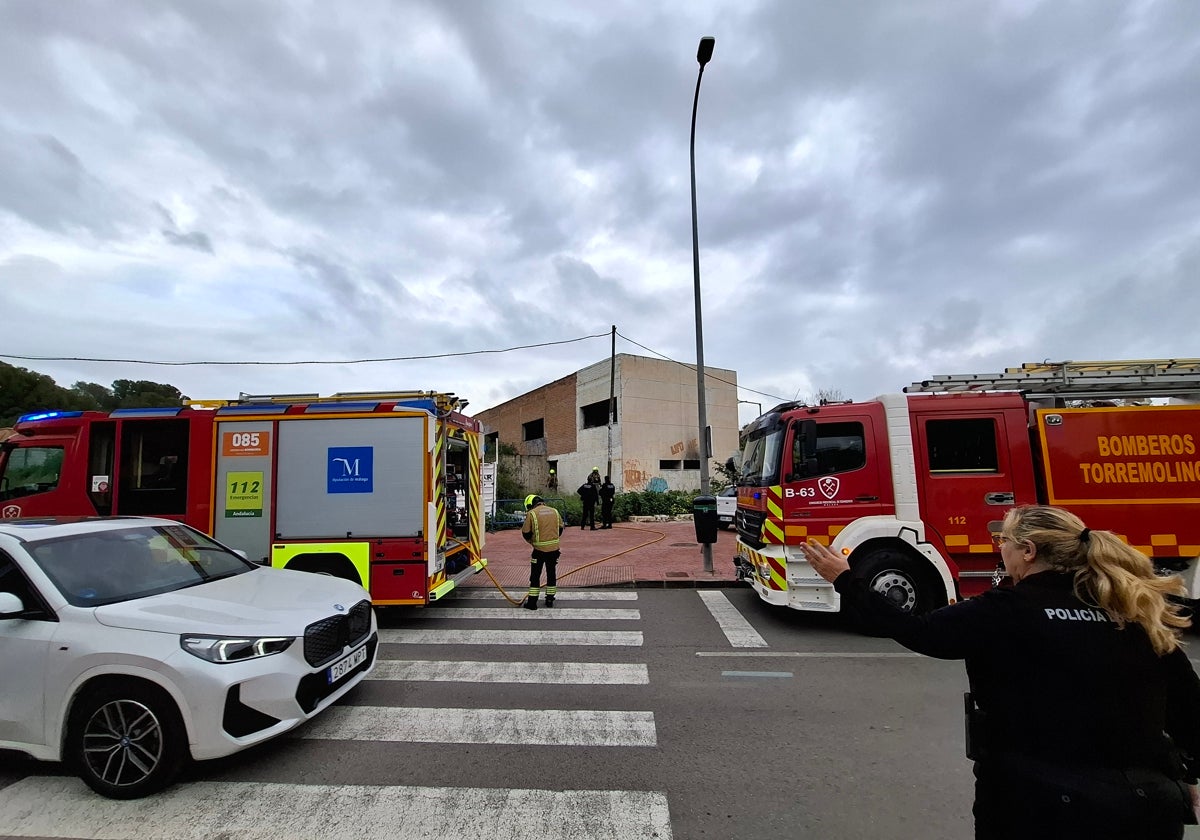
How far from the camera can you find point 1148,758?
166 cm

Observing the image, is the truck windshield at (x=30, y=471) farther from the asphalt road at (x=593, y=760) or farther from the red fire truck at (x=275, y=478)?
the asphalt road at (x=593, y=760)

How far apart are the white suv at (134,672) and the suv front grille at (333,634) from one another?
0.01 m

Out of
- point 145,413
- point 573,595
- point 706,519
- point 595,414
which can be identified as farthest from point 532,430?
point 145,413

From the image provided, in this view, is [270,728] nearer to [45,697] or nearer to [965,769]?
Answer: [45,697]

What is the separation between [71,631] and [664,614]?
606cm

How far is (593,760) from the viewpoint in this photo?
3.88m

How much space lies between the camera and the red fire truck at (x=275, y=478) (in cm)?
698

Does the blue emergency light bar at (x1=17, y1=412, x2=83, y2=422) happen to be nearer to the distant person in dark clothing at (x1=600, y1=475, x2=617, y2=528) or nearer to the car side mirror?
the car side mirror

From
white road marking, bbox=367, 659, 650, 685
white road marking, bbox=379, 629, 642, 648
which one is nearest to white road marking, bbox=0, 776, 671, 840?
white road marking, bbox=367, 659, 650, 685

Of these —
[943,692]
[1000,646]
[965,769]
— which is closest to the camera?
[1000,646]

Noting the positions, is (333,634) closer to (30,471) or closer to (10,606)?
(10,606)

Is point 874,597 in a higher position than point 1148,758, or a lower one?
higher

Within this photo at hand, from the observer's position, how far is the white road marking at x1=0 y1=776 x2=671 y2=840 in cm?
312

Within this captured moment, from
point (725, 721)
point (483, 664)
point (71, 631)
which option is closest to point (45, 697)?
point (71, 631)
